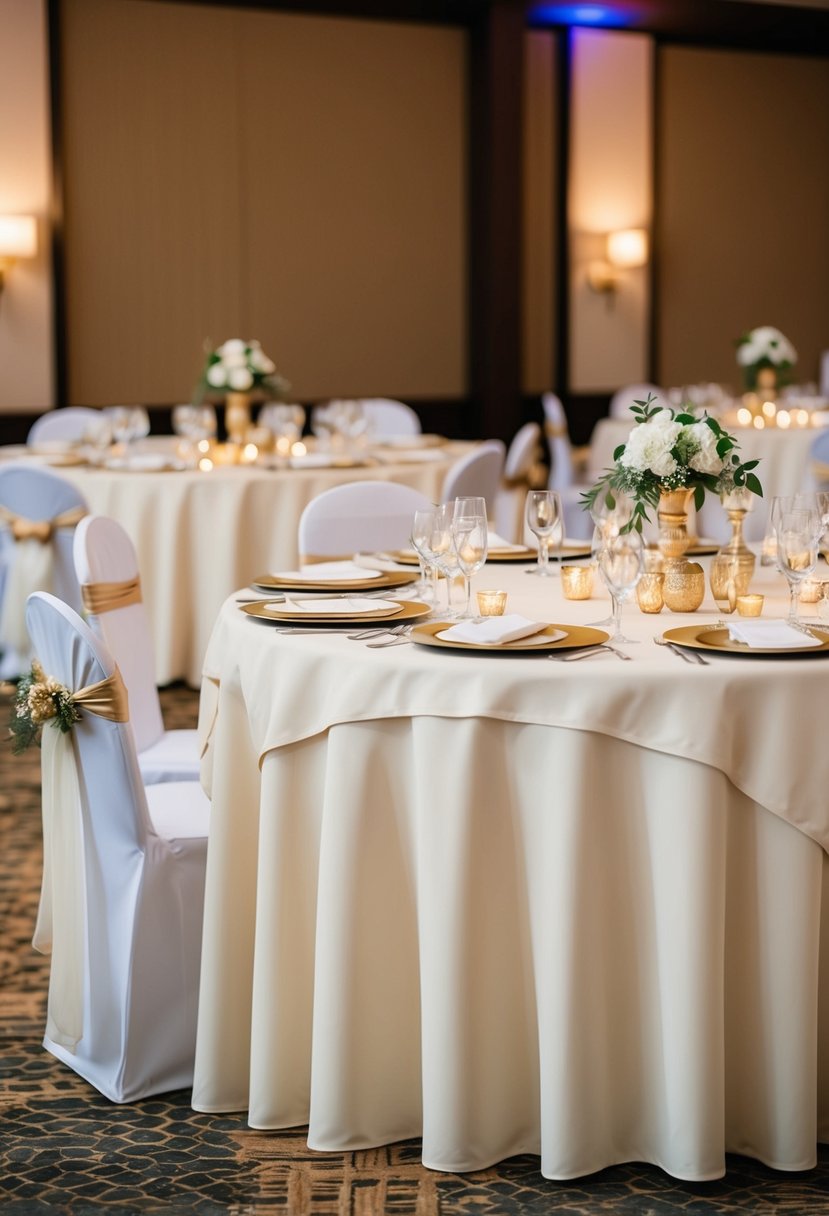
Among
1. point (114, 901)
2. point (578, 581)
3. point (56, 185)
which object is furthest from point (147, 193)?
point (114, 901)

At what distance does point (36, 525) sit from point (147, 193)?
13.9 feet

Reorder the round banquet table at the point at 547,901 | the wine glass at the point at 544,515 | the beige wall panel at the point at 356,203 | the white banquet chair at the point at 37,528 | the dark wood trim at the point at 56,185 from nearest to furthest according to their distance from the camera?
the round banquet table at the point at 547,901 < the wine glass at the point at 544,515 < the white banquet chair at the point at 37,528 < the dark wood trim at the point at 56,185 < the beige wall panel at the point at 356,203

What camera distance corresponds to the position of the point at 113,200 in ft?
30.2

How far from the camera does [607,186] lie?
10695 mm

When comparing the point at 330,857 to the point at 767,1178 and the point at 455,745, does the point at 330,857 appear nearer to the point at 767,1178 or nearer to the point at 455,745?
the point at 455,745

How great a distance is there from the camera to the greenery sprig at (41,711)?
9.17 ft

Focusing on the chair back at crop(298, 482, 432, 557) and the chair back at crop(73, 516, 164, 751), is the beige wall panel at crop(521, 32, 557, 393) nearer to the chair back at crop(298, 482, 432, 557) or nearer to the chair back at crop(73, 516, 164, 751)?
the chair back at crop(298, 482, 432, 557)

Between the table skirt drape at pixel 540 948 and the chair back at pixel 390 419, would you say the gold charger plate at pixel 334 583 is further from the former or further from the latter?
the chair back at pixel 390 419

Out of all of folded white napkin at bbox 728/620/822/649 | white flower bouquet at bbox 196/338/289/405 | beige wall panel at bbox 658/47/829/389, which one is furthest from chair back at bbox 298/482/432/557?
beige wall panel at bbox 658/47/829/389

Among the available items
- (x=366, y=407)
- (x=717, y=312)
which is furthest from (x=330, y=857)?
(x=717, y=312)

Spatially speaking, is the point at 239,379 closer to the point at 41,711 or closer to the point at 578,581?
the point at 578,581

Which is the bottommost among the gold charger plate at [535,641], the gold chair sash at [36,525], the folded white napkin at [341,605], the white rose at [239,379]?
the gold chair sash at [36,525]

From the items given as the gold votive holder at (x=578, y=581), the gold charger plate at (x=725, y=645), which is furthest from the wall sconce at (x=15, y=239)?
the gold charger plate at (x=725, y=645)

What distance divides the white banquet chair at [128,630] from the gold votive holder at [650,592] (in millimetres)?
1052
